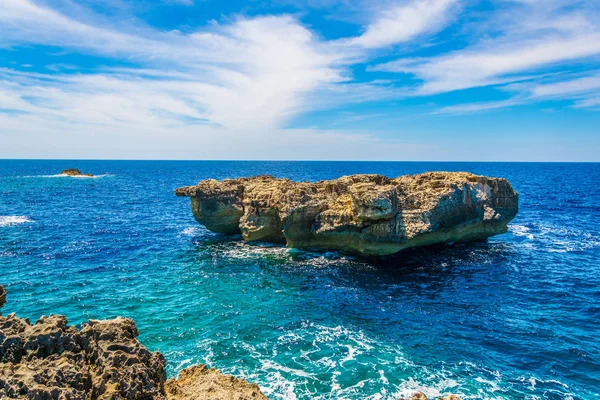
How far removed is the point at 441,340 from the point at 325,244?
53.8 feet

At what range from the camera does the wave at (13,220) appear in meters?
46.2

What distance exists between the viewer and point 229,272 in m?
29.4

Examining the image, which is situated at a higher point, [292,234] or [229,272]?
[292,234]

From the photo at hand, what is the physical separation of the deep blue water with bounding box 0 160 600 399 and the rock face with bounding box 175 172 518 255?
5.60 ft

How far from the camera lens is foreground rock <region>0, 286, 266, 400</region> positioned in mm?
8797

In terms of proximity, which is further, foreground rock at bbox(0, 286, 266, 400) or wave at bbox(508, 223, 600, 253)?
wave at bbox(508, 223, 600, 253)

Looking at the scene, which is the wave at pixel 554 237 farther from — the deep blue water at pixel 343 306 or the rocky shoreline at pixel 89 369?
the rocky shoreline at pixel 89 369

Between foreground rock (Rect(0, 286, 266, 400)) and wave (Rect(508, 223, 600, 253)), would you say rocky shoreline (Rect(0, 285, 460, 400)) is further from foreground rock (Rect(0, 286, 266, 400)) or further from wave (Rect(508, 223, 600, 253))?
wave (Rect(508, 223, 600, 253))

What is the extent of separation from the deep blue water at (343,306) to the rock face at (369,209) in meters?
1.71

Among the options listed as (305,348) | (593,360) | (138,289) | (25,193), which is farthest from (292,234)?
(25,193)

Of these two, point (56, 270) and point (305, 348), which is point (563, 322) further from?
point (56, 270)

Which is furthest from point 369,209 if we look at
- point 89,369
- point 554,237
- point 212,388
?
point 554,237

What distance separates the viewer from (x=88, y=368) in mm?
10125

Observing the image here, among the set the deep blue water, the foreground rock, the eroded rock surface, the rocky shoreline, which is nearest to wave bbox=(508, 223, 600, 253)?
the deep blue water
